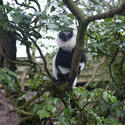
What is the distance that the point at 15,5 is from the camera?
142 cm

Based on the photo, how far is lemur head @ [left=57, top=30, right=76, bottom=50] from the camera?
2.33m

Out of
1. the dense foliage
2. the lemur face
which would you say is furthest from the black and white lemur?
the dense foliage

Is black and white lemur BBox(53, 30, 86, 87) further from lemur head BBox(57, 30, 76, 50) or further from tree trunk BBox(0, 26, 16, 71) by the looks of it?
tree trunk BBox(0, 26, 16, 71)

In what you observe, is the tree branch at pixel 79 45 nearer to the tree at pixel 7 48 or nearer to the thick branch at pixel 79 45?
the thick branch at pixel 79 45

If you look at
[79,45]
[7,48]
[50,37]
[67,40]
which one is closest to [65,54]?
[67,40]

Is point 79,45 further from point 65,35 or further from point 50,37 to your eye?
point 65,35

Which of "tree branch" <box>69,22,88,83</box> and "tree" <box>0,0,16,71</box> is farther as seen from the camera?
"tree" <box>0,0,16,71</box>

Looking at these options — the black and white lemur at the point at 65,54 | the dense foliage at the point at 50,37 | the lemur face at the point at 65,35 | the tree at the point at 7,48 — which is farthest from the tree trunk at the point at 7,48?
the lemur face at the point at 65,35

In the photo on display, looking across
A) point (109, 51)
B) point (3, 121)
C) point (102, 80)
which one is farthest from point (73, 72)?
point (3, 121)

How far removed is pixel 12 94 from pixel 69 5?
59.3 inches

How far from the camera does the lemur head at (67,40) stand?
233 cm

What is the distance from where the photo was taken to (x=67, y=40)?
2355 mm

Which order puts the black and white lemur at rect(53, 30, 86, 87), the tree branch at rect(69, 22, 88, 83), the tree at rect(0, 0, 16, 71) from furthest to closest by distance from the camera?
the black and white lemur at rect(53, 30, 86, 87) → the tree at rect(0, 0, 16, 71) → the tree branch at rect(69, 22, 88, 83)

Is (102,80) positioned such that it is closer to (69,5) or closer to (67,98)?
(67,98)
